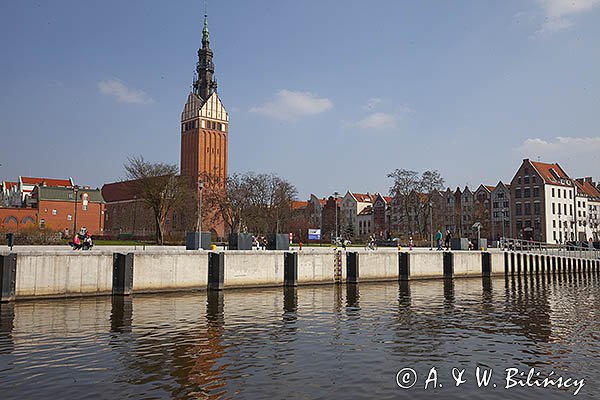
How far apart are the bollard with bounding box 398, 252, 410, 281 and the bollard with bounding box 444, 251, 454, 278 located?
521 centimetres

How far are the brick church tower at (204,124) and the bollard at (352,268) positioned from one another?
83.4 metres

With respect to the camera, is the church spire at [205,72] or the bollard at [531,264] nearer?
the bollard at [531,264]

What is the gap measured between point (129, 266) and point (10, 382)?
1770cm

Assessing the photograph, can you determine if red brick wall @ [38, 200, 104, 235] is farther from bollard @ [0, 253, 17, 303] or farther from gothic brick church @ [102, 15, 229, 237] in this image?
bollard @ [0, 253, 17, 303]

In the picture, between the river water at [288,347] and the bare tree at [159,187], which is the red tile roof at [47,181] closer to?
the bare tree at [159,187]

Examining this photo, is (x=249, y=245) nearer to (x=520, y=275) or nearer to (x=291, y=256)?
(x=291, y=256)

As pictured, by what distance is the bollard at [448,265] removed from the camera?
156 feet

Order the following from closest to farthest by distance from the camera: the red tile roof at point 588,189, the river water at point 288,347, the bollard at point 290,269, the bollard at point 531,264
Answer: the river water at point 288,347 < the bollard at point 290,269 < the bollard at point 531,264 < the red tile roof at point 588,189

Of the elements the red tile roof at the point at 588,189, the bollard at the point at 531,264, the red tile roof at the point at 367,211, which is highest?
the red tile roof at the point at 588,189

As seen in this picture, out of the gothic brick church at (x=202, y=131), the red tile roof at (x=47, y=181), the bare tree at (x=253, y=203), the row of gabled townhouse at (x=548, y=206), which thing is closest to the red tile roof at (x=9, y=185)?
the red tile roof at (x=47, y=181)

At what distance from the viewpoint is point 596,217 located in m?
117

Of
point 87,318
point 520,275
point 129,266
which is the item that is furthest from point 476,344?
point 520,275

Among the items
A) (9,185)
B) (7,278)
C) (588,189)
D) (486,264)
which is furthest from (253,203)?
(9,185)

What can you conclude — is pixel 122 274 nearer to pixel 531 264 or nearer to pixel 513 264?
pixel 513 264
